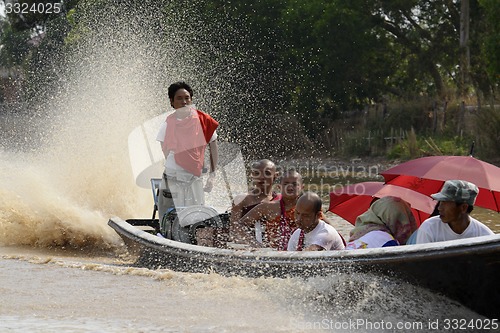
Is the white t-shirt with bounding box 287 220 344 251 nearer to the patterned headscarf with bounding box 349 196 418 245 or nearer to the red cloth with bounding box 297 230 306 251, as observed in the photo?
the red cloth with bounding box 297 230 306 251

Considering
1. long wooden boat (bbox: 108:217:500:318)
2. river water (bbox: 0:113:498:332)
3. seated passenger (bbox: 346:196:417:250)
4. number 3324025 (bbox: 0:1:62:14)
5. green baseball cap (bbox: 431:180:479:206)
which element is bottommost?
river water (bbox: 0:113:498:332)

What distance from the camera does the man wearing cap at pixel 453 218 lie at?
20.2ft

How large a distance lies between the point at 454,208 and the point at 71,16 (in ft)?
82.7

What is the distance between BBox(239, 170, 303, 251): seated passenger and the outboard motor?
518mm

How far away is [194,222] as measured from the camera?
8031 millimetres

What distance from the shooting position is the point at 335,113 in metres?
30.0

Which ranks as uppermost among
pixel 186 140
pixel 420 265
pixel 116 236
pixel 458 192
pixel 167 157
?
pixel 186 140

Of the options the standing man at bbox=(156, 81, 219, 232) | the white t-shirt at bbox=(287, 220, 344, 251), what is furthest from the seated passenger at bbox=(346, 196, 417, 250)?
the standing man at bbox=(156, 81, 219, 232)

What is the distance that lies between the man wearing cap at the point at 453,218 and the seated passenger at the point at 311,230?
0.71 metres

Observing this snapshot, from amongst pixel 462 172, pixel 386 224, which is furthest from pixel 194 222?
pixel 462 172

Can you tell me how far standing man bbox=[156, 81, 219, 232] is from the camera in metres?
8.33

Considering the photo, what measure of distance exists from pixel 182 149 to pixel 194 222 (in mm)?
727

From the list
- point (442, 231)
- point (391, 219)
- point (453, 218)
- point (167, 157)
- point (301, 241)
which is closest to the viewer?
point (453, 218)

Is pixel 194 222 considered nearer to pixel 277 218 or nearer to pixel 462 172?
pixel 277 218
